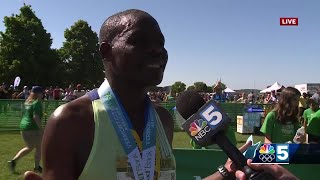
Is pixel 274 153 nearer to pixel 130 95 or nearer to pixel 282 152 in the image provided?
pixel 282 152

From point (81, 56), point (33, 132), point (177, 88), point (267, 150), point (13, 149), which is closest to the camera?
point (267, 150)

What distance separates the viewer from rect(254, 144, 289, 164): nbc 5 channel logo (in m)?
2.37

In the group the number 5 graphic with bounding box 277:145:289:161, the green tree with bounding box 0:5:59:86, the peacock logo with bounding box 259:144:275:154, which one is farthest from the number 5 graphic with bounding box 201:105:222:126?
the green tree with bounding box 0:5:59:86

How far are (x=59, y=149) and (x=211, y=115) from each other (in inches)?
27.0

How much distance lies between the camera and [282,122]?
17.9ft

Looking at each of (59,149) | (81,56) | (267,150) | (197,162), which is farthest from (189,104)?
(81,56)

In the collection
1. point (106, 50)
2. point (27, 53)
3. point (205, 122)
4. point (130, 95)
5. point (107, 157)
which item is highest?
point (27, 53)

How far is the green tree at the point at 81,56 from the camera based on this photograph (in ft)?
161

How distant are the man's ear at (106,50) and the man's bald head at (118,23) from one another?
0.02 meters

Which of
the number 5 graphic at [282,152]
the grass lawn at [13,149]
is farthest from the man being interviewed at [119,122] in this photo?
the grass lawn at [13,149]

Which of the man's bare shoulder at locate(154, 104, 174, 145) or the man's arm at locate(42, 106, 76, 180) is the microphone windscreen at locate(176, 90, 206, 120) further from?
the man's arm at locate(42, 106, 76, 180)

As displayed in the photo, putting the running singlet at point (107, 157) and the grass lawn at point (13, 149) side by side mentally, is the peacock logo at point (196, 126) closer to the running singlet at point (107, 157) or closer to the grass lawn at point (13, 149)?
the running singlet at point (107, 157)

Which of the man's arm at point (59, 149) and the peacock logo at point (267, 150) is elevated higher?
the man's arm at point (59, 149)

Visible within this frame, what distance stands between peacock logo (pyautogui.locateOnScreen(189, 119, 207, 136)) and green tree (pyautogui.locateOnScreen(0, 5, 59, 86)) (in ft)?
135
